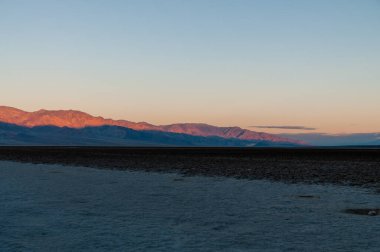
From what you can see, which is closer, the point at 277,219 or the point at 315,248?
the point at 315,248

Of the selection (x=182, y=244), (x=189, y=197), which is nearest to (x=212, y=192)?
(x=189, y=197)

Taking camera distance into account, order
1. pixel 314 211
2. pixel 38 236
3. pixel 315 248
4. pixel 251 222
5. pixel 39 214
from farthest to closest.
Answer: pixel 314 211 < pixel 39 214 < pixel 251 222 < pixel 38 236 < pixel 315 248

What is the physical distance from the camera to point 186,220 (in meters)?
10.4

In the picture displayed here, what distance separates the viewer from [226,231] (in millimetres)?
9086

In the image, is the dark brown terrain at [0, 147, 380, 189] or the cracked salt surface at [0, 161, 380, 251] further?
the dark brown terrain at [0, 147, 380, 189]

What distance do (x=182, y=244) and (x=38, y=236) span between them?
2.82 m

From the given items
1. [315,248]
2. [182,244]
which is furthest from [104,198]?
[315,248]

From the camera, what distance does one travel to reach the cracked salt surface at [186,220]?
7.94 meters

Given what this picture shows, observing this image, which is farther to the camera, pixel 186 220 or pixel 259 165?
pixel 259 165

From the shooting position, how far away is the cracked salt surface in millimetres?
7938

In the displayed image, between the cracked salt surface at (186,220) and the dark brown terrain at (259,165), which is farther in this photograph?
the dark brown terrain at (259,165)

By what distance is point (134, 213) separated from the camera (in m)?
11.4

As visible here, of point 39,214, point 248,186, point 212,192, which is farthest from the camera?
point 248,186

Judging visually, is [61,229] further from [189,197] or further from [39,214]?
[189,197]
